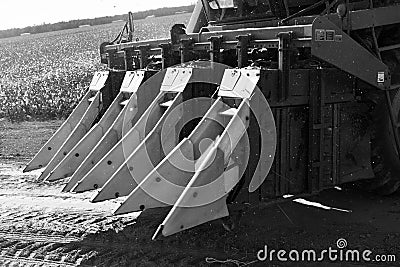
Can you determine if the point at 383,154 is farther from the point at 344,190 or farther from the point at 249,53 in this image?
the point at 249,53

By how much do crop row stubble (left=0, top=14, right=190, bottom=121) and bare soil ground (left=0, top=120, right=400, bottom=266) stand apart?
740 cm

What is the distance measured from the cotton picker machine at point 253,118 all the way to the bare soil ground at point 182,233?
0.36m

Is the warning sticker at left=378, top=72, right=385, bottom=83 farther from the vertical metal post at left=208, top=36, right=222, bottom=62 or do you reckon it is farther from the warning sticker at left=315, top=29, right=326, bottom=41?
the vertical metal post at left=208, top=36, right=222, bottom=62

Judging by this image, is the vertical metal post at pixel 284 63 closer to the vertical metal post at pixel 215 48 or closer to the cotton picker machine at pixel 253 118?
the cotton picker machine at pixel 253 118

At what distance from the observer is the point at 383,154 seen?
17.8ft

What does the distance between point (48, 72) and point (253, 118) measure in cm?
1693

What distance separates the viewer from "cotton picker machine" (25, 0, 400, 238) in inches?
179

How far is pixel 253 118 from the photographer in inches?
179

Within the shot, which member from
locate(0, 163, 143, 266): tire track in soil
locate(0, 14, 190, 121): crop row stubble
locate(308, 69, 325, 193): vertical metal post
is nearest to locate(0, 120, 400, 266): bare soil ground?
locate(0, 163, 143, 266): tire track in soil

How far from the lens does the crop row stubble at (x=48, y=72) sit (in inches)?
532

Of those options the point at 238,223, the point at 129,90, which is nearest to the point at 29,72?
the point at 129,90

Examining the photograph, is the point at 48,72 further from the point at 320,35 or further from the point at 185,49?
the point at 320,35

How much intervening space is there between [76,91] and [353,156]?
33.9ft

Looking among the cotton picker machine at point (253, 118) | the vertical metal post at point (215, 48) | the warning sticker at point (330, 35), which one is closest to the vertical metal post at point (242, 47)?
the cotton picker machine at point (253, 118)
